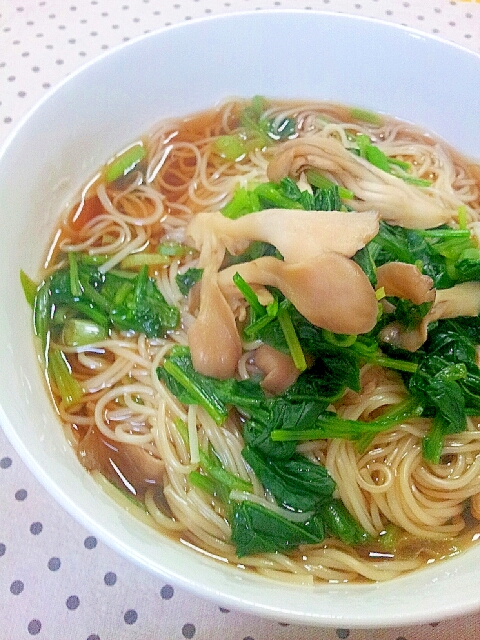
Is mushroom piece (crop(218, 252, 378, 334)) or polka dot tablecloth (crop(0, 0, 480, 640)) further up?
mushroom piece (crop(218, 252, 378, 334))

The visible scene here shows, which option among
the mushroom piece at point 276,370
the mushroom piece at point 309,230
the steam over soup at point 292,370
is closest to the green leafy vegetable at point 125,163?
the steam over soup at point 292,370

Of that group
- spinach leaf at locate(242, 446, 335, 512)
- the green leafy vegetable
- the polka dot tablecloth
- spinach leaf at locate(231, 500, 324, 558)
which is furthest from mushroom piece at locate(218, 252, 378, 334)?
the green leafy vegetable

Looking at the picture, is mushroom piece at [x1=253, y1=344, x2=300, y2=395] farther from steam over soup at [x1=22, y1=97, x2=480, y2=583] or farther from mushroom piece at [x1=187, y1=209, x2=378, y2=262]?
mushroom piece at [x1=187, y1=209, x2=378, y2=262]

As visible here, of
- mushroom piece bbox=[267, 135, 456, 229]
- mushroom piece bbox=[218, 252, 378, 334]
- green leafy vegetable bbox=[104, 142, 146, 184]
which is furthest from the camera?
green leafy vegetable bbox=[104, 142, 146, 184]

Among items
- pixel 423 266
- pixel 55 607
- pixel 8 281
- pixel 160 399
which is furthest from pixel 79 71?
pixel 55 607

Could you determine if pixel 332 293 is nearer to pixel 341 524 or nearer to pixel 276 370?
pixel 276 370

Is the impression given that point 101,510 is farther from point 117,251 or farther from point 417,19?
point 417,19

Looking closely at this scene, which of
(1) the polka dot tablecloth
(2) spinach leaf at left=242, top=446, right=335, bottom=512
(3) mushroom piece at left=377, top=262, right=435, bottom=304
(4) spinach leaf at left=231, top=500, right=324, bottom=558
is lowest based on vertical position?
(1) the polka dot tablecloth

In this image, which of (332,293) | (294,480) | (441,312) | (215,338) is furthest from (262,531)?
(441,312)
